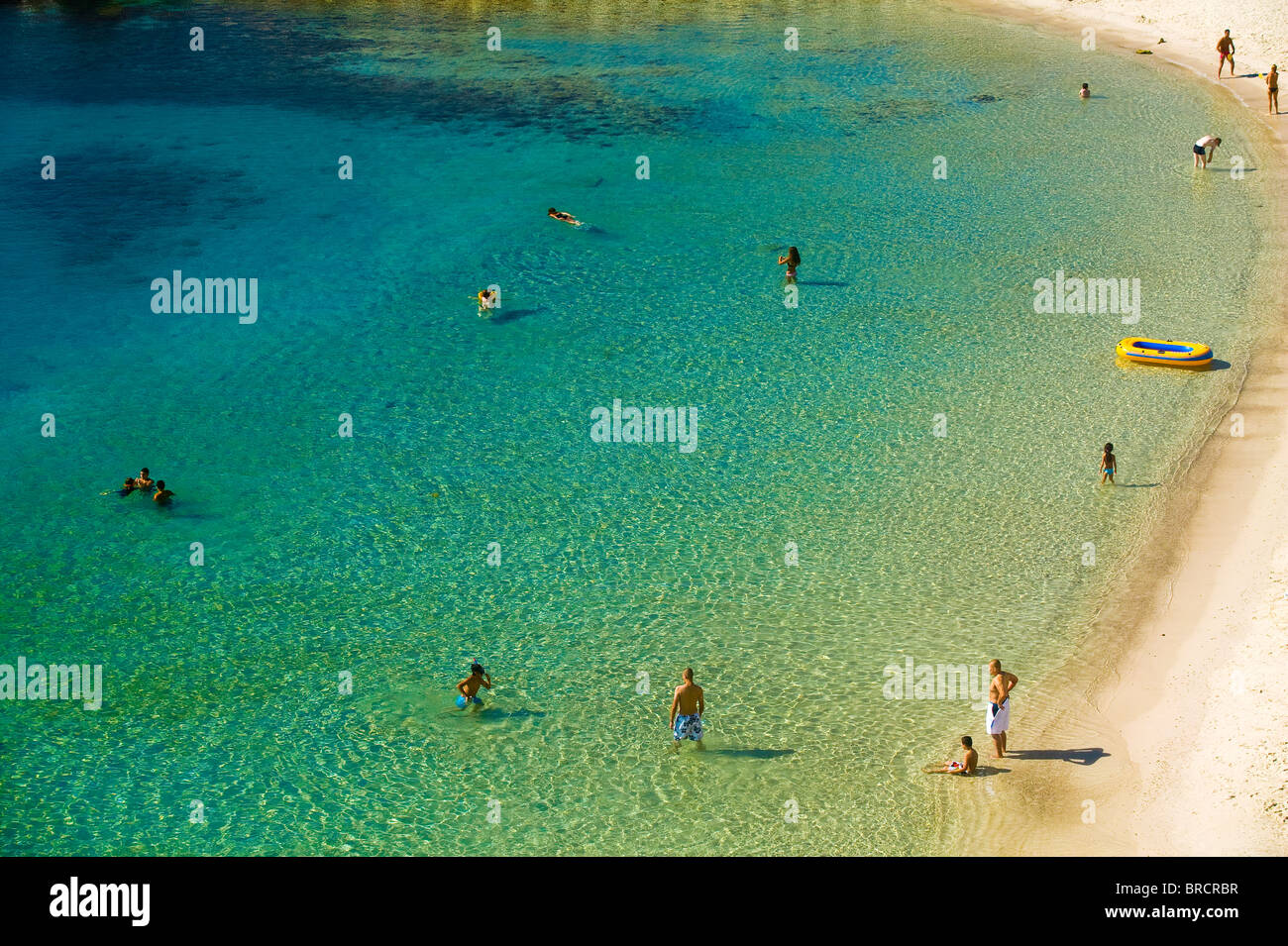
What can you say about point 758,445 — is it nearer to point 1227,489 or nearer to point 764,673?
point 764,673

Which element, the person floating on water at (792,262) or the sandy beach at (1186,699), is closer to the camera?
the sandy beach at (1186,699)

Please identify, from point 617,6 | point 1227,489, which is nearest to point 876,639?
point 1227,489

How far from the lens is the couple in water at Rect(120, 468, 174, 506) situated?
2242 cm

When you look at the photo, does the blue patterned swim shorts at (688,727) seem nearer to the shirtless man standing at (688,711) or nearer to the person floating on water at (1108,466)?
the shirtless man standing at (688,711)

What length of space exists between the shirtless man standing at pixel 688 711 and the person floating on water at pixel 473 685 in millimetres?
2793

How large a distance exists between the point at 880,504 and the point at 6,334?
21780 mm

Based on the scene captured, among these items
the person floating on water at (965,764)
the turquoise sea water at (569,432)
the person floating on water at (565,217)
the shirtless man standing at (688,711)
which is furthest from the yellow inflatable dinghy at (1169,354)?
the person floating on water at (565,217)

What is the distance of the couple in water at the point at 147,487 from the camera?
22.4m

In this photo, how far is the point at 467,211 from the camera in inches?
1444

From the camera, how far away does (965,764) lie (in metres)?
15.6

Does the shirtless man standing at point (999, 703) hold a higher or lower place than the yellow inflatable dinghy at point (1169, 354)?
lower

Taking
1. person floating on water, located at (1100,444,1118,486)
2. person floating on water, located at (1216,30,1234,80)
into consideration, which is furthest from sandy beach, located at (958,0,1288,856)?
person floating on water, located at (1216,30,1234,80)

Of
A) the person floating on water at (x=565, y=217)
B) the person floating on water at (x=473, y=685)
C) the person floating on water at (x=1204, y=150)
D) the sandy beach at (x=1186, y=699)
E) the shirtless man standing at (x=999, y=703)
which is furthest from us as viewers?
the person floating on water at (x=1204, y=150)

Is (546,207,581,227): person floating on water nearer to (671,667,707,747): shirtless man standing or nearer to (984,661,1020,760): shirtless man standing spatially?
(671,667,707,747): shirtless man standing
